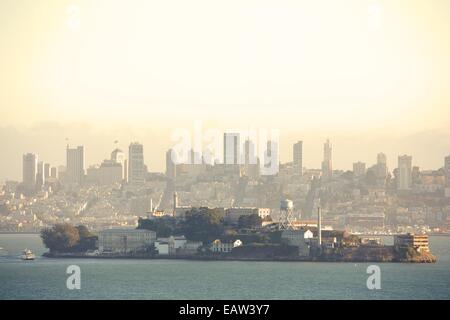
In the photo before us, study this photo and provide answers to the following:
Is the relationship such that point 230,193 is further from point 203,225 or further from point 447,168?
point 203,225

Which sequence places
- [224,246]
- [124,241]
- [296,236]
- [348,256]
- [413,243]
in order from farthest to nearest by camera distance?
[124,241], [224,246], [296,236], [413,243], [348,256]

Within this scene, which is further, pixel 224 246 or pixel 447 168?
pixel 447 168

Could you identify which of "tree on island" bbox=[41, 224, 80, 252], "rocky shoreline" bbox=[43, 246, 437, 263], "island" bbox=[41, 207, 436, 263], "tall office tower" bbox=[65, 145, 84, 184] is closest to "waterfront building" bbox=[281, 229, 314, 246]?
"island" bbox=[41, 207, 436, 263]

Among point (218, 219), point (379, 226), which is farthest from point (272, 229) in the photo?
point (379, 226)

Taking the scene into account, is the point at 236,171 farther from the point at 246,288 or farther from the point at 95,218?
the point at 246,288

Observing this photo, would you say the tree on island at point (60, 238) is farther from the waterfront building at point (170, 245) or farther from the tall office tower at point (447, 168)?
the tall office tower at point (447, 168)

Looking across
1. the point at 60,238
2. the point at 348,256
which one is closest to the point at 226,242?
the point at 348,256
